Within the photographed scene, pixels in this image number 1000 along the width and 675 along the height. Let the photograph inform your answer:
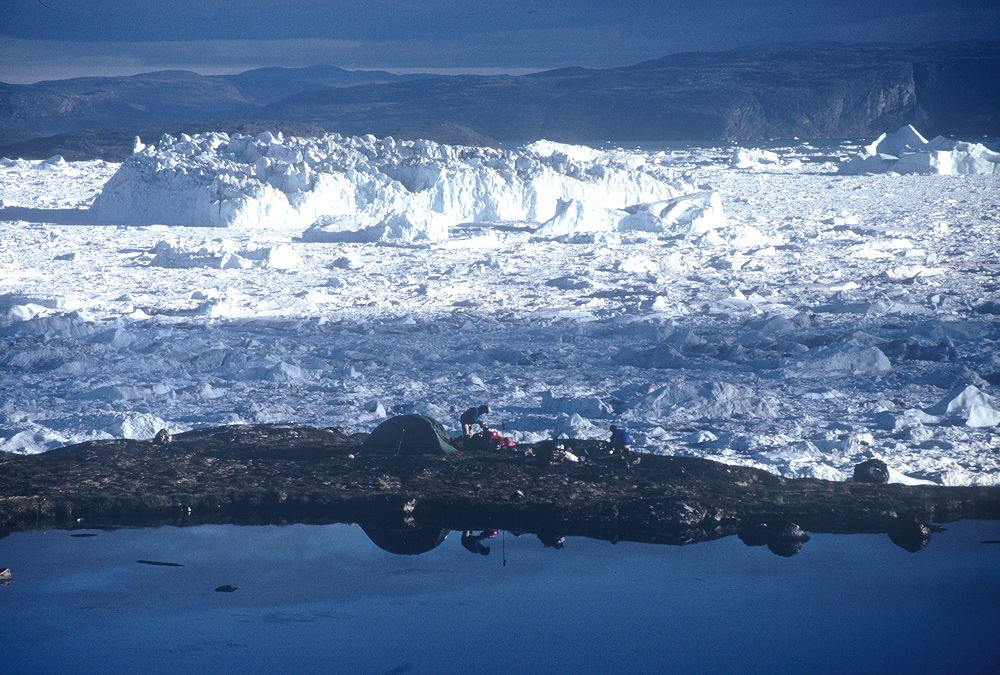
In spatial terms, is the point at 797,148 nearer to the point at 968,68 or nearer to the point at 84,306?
the point at 968,68

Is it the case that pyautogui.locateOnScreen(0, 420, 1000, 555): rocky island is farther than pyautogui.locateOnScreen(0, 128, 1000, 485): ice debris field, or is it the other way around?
pyautogui.locateOnScreen(0, 128, 1000, 485): ice debris field

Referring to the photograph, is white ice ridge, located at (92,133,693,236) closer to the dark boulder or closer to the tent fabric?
the tent fabric

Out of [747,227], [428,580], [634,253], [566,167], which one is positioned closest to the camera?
[428,580]

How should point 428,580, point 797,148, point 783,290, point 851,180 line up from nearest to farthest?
point 428,580, point 783,290, point 851,180, point 797,148

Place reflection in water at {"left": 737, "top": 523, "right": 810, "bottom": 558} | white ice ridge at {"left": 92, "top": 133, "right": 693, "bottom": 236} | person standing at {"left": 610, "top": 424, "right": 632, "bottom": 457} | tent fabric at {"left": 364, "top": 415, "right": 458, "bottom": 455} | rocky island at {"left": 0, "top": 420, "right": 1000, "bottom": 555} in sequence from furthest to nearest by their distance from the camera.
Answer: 1. white ice ridge at {"left": 92, "top": 133, "right": 693, "bottom": 236}
2. tent fabric at {"left": 364, "top": 415, "right": 458, "bottom": 455}
3. person standing at {"left": 610, "top": 424, "right": 632, "bottom": 457}
4. rocky island at {"left": 0, "top": 420, "right": 1000, "bottom": 555}
5. reflection in water at {"left": 737, "top": 523, "right": 810, "bottom": 558}

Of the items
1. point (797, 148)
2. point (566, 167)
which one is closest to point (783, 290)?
point (566, 167)

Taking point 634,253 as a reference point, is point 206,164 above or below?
above

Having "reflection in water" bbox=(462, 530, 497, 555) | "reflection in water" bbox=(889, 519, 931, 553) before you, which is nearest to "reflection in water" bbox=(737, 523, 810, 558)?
"reflection in water" bbox=(889, 519, 931, 553)
